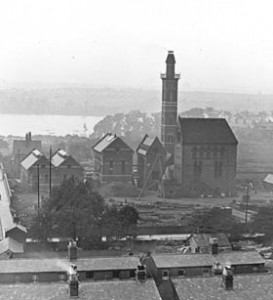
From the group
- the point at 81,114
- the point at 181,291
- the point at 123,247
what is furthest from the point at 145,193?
the point at 81,114

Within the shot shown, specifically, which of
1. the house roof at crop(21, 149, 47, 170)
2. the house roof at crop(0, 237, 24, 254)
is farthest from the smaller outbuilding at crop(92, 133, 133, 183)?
the house roof at crop(0, 237, 24, 254)

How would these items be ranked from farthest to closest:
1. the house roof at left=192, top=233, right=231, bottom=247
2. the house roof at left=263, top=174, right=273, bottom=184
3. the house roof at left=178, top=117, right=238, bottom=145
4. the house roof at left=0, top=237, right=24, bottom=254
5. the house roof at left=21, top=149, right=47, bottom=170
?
1. the house roof at left=263, top=174, right=273, bottom=184
2. the house roof at left=178, top=117, right=238, bottom=145
3. the house roof at left=21, top=149, right=47, bottom=170
4. the house roof at left=192, top=233, right=231, bottom=247
5. the house roof at left=0, top=237, right=24, bottom=254

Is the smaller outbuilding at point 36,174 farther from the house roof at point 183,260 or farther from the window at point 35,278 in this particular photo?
the window at point 35,278

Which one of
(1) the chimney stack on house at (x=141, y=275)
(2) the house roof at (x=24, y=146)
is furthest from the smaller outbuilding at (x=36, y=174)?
(1) the chimney stack on house at (x=141, y=275)

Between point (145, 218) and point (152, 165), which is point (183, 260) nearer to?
point (145, 218)

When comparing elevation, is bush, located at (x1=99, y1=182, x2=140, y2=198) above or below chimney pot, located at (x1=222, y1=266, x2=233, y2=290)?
below

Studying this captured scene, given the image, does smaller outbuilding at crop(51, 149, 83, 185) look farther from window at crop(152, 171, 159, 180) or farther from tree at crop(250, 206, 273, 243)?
tree at crop(250, 206, 273, 243)

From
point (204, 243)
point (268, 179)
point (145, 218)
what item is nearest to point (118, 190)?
point (145, 218)

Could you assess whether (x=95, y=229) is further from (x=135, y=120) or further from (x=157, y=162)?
(x=135, y=120)
